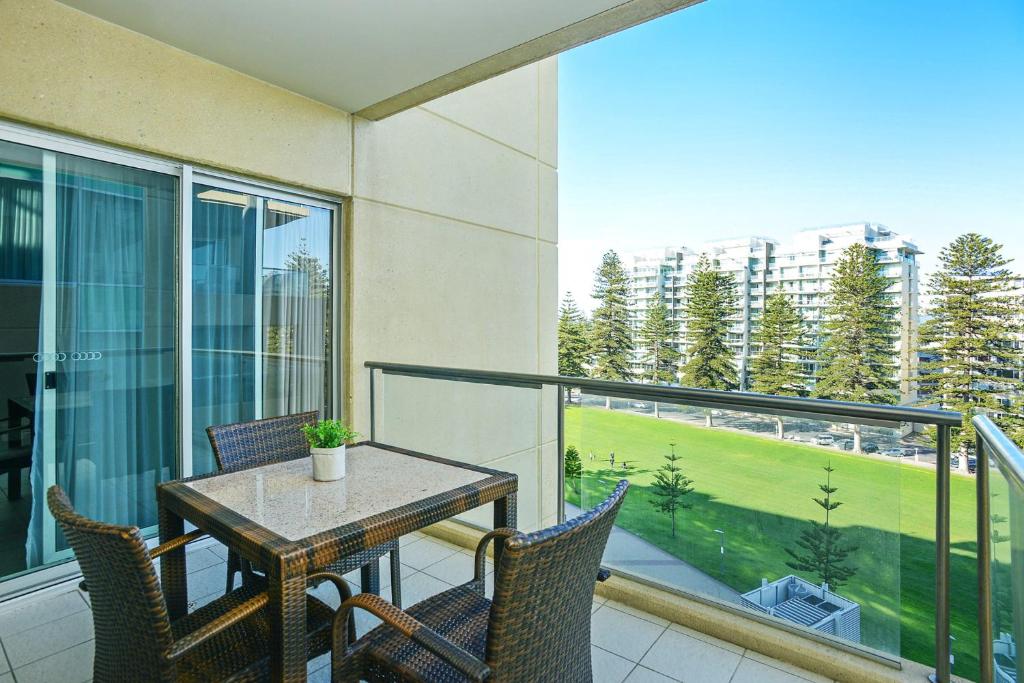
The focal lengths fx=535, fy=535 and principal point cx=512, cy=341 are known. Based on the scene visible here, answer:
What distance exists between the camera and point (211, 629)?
119 cm

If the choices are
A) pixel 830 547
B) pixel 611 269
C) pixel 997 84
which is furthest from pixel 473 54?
pixel 997 84

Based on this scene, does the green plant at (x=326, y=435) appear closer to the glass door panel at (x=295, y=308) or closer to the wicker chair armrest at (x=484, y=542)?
the wicker chair armrest at (x=484, y=542)

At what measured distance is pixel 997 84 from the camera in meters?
32.5

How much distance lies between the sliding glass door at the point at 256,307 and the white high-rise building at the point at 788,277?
31405mm

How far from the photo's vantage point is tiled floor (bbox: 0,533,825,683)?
2014 millimetres

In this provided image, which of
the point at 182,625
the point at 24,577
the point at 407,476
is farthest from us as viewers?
the point at 24,577

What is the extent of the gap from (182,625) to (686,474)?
192 cm

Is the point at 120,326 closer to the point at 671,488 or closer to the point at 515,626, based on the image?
the point at 515,626

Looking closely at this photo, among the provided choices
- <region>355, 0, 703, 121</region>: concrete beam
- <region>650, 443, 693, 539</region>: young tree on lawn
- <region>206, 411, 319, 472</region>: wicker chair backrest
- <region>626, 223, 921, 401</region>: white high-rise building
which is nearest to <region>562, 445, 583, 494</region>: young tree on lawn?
<region>650, 443, 693, 539</region>: young tree on lawn

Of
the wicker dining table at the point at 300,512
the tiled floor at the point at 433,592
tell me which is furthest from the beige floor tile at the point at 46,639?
the wicker dining table at the point at 300,512

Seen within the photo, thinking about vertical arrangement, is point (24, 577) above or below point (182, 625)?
below

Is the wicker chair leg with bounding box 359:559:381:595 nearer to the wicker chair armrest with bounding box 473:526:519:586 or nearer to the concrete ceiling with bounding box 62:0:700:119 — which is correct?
the wicker chair armrest with bounding box 473:526:519:586

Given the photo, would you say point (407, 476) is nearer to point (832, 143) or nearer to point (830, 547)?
point (830, 547)

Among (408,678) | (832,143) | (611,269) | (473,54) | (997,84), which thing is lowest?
(408,678)
